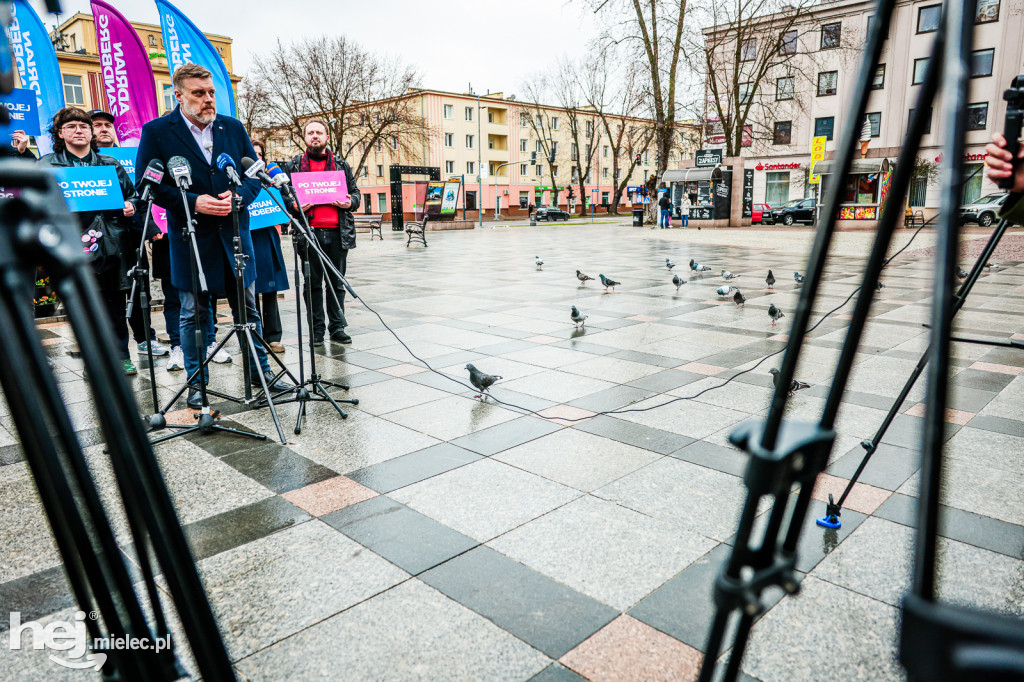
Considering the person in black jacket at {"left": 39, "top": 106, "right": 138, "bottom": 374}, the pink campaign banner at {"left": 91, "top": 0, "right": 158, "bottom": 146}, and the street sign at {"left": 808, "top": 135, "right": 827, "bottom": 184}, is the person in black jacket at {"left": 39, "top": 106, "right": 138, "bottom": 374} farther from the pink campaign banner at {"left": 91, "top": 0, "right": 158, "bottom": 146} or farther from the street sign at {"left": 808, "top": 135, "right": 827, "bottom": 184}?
the street sign at {"left": 808, "top": 135, "right": 827, "bottom": 184}

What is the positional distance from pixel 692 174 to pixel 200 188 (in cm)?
3118

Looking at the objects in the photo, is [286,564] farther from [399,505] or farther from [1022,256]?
[1022,256]

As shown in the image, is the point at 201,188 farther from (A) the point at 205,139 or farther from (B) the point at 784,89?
(B) the point at 784,89

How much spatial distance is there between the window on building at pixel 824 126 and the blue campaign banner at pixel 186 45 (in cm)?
4369

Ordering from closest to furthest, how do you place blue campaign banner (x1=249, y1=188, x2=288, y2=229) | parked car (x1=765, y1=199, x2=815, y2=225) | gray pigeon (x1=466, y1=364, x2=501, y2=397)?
1. gray pigeon (x1=466, y1=364, x2=501, y2=397)
2. blue campaign banner (x1=249, y1=188, x2=288, y2=229)
3. parked car (x1=765, y1=199, x2=815, y2=225)

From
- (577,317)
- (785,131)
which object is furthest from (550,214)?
(577,317)

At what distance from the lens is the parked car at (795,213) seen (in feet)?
114

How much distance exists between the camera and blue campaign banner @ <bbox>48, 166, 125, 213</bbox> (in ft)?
18.1

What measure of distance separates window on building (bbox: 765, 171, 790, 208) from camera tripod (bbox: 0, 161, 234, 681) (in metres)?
49.6

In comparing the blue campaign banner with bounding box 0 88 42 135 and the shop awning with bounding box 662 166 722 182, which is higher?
the shop awning with bounding box 662 166 722 182

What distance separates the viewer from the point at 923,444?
653 mm

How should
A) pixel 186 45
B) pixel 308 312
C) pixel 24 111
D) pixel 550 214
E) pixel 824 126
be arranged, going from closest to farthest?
pixel 308 312
pixel 24 111
pixel 186 45
pixel 824 126
pixel 550 214

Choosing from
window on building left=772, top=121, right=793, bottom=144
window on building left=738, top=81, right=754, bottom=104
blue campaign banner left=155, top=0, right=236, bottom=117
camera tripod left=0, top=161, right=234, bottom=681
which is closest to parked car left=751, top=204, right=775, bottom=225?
window on building left=738, top=81, right=754, bottom=104

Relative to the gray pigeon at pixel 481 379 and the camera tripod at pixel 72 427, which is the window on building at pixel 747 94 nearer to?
the gray pigeon at pixel 481 379
